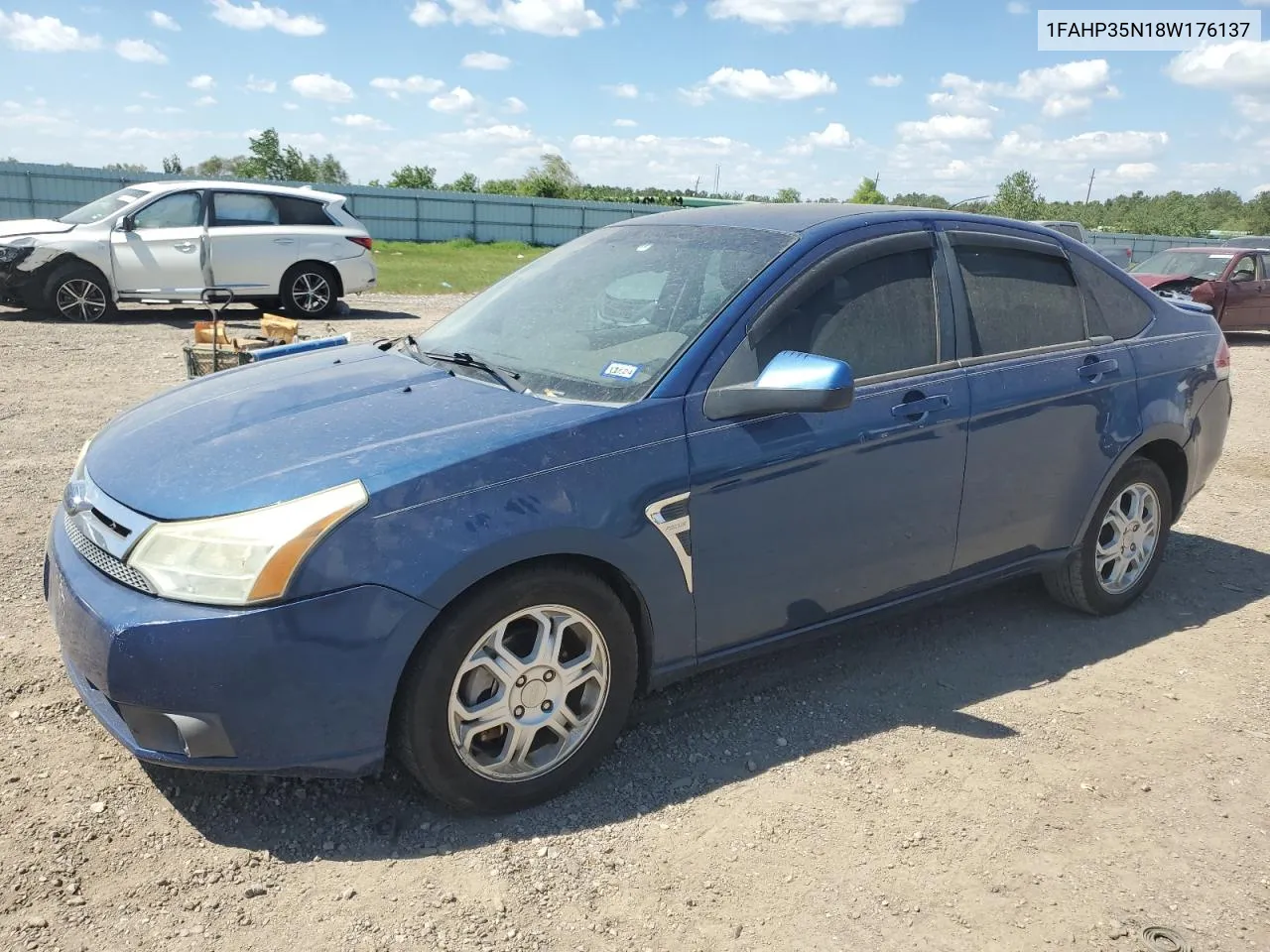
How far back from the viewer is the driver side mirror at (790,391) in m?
3.02

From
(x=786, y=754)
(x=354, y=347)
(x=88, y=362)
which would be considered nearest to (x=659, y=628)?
(x=786, y=754)

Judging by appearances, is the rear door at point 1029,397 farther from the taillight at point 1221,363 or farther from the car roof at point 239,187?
the car roof at point 239,187

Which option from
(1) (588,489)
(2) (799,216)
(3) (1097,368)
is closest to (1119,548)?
(3) (1097,368)

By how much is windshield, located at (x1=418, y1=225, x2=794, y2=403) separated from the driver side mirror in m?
0.23

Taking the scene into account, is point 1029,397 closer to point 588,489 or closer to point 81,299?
point 588,489

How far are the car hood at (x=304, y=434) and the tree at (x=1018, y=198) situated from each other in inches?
1894

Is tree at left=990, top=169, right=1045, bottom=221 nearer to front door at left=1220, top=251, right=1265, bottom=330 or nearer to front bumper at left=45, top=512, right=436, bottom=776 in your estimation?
front door at left=1220, top=251, right=1265, bottom=330

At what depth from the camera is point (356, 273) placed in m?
13.8

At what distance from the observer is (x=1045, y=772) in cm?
334

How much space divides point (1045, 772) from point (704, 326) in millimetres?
1857

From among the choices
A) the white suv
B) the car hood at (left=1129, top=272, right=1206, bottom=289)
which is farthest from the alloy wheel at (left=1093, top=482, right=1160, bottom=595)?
the car hood at (left=1129, top=272, right=1206, bottom=289)

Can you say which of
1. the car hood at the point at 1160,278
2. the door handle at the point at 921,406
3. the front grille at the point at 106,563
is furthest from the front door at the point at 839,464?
the car hood at the point at 1160,278

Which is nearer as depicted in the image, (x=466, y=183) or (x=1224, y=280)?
(x=1224, y=280)

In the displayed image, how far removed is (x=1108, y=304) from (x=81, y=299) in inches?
469
